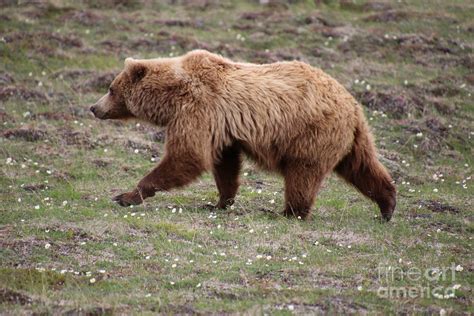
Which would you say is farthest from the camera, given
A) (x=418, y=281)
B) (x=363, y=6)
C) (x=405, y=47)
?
(x=363, y=6)

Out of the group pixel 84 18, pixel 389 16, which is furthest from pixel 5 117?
pixel 389 16

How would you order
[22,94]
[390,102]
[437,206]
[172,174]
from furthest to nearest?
[390,102]
[22,94]
[437,206]
[172,174]

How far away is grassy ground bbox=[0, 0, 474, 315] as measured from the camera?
7512 mm

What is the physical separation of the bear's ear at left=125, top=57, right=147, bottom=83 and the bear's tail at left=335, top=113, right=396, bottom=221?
3276mm

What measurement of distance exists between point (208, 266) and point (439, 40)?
15728mm

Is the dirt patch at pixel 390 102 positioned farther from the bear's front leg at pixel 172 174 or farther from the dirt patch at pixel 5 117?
the bear's front leg at pixel 172 174

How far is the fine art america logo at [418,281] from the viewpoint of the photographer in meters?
7.44

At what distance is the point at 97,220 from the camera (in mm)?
9945

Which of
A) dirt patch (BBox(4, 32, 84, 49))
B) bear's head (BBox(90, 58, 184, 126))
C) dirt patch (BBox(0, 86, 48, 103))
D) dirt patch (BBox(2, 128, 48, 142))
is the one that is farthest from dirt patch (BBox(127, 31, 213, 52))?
bear's head (BBox(90, 58, 184, 126))

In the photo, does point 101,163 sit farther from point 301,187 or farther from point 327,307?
point 327,307

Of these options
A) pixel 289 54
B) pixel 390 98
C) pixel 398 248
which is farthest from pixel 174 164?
pixel 289 54

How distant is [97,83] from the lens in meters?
17.9

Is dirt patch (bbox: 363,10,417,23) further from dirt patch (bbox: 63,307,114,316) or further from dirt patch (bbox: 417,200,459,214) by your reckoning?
dirt patch (bbox: 63,307,114,316)

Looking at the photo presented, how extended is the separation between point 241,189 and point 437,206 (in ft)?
10.9
